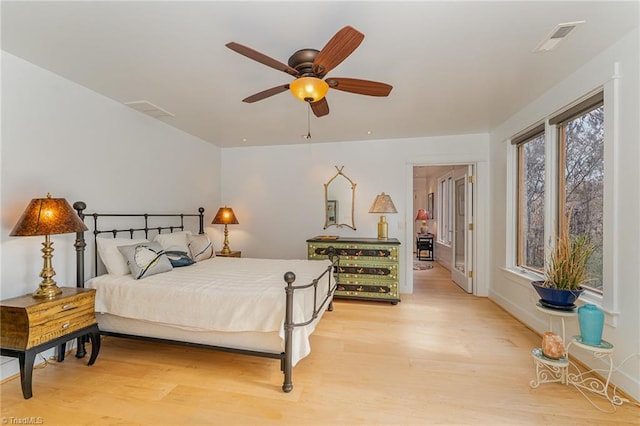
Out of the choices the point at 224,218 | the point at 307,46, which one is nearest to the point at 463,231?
the point at 224,218

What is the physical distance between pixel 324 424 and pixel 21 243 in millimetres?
2790

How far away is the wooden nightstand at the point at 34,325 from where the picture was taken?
6.67ft

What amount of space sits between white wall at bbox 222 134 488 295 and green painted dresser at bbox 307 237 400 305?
65 cm

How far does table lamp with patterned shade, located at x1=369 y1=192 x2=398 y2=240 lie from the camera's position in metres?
4.53

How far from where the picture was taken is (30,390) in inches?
82.0

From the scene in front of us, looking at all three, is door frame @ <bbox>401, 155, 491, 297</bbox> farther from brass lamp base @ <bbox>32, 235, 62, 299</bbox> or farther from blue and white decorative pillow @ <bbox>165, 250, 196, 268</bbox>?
brass lamp base @ <bbox>32, 235, 62, 299</bbox>

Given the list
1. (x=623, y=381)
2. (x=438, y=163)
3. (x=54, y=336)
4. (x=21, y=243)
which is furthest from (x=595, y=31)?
(x=21, y=243)

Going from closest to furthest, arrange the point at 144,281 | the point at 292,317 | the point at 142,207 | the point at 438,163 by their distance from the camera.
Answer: the point at 292,317 < the point at 144,281 < the point at 142,207 < the point at 438,163

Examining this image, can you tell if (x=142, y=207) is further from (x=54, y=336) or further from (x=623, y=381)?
(x=623, y=381)

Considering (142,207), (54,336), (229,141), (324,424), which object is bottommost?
(324,424)

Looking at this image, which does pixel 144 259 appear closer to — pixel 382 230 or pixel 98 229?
pixel 98 229

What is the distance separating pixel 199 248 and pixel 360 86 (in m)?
2.92

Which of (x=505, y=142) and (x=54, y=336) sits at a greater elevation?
(x=505, y=142)

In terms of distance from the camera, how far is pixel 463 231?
5.23 meters
